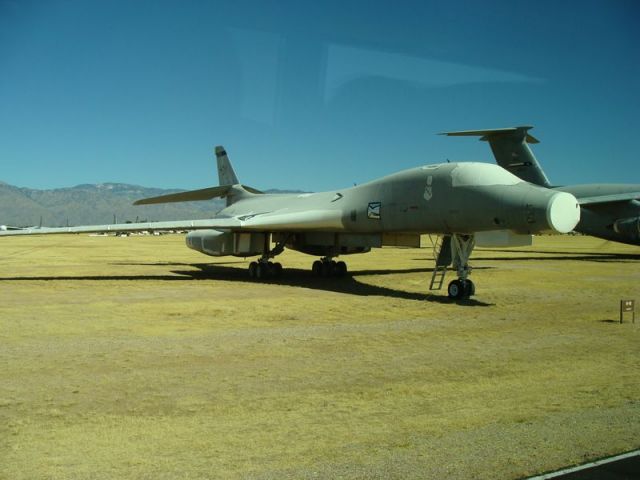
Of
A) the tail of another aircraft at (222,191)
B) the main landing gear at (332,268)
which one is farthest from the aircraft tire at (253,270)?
the tail of another aircraft at (222,191)

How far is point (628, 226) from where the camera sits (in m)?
29.7

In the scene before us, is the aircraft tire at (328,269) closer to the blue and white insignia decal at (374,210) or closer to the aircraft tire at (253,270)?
the aircraft tire at (253,270)

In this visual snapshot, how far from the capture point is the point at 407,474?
4.19 metres

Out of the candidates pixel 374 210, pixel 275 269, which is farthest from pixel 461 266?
pixel 275 269

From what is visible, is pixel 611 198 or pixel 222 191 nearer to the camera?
pixel 222 191

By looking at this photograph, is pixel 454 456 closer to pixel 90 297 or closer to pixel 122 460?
pixel 122 460

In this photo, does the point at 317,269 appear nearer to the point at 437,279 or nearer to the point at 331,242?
the point at 331,242

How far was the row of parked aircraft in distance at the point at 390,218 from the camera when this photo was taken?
517 inches

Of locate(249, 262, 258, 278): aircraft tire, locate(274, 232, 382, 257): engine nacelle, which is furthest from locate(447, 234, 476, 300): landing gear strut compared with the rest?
locate(249, 262, 258, 278): aircraft tire

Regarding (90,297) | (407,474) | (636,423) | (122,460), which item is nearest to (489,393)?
(636,423)

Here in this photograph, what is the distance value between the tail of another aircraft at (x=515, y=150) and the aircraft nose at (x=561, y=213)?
713 inches

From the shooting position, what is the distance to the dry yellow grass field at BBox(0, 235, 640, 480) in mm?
4484

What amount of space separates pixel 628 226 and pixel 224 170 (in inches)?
773

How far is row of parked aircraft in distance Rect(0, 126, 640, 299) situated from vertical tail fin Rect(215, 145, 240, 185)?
0.16ft
